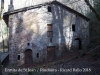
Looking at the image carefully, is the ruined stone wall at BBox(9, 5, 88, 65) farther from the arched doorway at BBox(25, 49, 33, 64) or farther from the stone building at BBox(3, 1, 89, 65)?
the arched doorway at BBox(25, 49, 33, 64)

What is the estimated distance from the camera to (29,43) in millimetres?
18188

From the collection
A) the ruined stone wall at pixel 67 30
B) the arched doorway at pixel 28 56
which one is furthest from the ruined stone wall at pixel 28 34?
the ruined stone wall at pixel 67 30

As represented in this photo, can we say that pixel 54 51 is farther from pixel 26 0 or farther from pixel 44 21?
pixel 26 0

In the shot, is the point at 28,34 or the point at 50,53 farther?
the point at 50,53

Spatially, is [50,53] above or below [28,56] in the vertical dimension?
above

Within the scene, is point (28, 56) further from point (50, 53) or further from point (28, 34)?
point (50, 53)

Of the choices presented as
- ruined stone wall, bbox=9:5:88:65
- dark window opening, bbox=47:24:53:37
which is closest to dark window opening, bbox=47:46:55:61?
ruined stone wall, bbox=9:5:88:65

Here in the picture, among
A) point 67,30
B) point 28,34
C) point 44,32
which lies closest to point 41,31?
point 44,32

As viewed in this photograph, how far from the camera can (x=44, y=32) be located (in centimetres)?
1895

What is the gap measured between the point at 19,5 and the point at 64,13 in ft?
43.9

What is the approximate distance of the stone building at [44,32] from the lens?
1803cm

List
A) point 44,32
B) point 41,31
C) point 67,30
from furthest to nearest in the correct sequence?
1. point 67,30
2. point 44,32
3. point 41,31

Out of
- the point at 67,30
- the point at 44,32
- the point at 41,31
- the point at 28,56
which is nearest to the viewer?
the point at 28,56

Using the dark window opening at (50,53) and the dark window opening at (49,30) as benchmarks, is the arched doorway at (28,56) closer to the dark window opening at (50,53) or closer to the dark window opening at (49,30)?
the dark window opening at (50,53)
